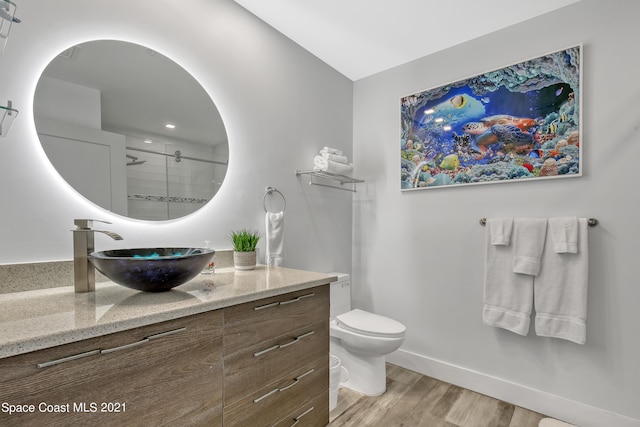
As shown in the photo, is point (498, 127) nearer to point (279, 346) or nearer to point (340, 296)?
point (340, 296)

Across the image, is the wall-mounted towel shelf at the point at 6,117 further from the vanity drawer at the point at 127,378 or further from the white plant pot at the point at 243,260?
the white plant pot at the point at 243,260

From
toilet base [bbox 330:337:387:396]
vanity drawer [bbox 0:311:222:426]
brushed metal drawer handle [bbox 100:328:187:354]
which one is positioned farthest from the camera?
toilet base [bbox 330:337:387:396]

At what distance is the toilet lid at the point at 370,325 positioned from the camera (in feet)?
6.10

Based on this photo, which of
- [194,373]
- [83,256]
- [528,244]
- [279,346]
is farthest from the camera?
[528,244]

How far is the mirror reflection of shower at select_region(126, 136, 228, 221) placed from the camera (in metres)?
1.43

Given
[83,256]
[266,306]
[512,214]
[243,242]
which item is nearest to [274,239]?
[243,242]

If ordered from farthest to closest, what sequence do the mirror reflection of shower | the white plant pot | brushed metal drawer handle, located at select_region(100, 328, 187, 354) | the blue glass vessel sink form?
the white plant pot, the mirror reflection of shower, the blue glass vessel sink, brushed metal drawer handle, located at select_region(100, 328, 187, 354)

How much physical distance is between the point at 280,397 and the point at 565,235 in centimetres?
177

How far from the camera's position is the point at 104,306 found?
0.91 meters

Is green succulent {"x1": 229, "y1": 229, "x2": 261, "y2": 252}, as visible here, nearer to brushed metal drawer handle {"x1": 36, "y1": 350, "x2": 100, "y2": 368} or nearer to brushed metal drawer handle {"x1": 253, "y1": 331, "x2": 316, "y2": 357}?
brushed metal drawer handle {"x1": 253, "y1": 331, "x2": 316, "y2": 357}

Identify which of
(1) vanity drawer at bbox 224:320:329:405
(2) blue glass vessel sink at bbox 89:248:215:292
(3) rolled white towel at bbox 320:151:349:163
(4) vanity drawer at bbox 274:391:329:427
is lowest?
(4) vanity drawer at bbox 274:391:329:427

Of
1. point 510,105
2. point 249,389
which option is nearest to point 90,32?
point 249,389

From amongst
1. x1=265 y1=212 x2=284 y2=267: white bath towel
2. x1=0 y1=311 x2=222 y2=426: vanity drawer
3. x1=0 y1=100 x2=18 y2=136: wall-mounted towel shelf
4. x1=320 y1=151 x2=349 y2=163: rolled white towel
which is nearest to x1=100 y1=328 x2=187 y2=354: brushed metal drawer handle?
x1=0 y1=311 x2=222 y2=426: vanity drawer

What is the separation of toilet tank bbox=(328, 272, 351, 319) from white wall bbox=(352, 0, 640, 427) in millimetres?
349
